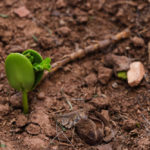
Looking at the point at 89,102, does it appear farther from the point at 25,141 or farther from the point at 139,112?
the point at 25,141

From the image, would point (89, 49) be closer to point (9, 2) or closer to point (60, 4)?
point (60, 4)

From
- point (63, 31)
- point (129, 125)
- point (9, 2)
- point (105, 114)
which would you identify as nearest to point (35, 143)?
point (105, 114)

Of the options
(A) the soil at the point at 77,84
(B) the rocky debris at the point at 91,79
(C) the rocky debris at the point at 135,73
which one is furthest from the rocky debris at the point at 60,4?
(C) the rocky debris at the point at 135,73

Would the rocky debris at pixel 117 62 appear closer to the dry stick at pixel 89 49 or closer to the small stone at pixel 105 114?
the dry stick at pixel 89 49

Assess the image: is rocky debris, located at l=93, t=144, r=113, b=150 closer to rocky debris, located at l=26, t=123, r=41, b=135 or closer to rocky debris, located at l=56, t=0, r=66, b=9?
rocky debris, located at l=26, t=123, r=41, b=135

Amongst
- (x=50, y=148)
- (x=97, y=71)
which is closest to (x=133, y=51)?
(x=97, y=71)
